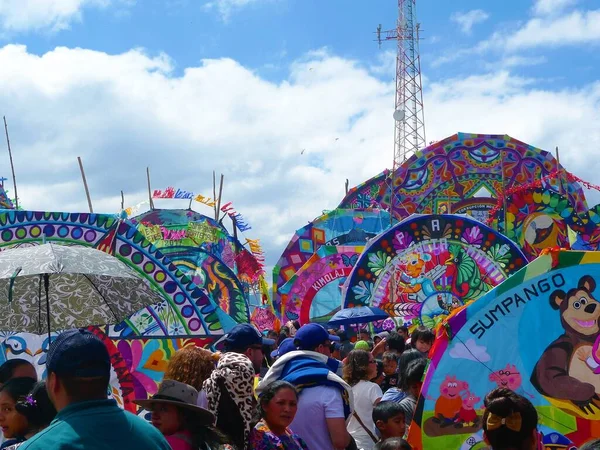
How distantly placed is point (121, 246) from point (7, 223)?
3.75ft

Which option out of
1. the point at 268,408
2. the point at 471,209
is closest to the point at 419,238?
the point at 471,209

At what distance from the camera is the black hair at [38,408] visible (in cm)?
394

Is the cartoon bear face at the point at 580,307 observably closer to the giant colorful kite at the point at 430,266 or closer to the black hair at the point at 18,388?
the black hair at the point at 18,388

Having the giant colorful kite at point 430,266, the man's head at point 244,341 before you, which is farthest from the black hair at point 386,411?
the giant colorful kite at point 430,266

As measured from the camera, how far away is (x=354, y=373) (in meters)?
5.79

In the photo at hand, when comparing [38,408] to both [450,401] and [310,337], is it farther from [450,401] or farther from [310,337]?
[450,401]

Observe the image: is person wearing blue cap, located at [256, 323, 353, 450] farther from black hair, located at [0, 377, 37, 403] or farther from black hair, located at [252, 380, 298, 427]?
black hair, located at [0, 377, 37, 403]

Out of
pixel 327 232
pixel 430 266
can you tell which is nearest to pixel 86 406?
pixel 430 266

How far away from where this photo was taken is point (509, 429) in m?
3.38

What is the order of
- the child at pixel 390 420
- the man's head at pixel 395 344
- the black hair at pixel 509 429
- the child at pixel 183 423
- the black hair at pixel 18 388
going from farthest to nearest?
the man's head at pixel 395 344, the child at pixel 390 420, the black hair at pixel 18 388, the child at pixel 183 423, the black hair at pixel 509 429

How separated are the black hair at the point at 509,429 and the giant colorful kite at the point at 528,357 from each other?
1614mm

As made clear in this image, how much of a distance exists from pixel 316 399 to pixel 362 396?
1239 millimetres

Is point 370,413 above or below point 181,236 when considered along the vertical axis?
below

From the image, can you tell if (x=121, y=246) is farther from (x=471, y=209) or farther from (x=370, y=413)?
(x=471, y=209)
